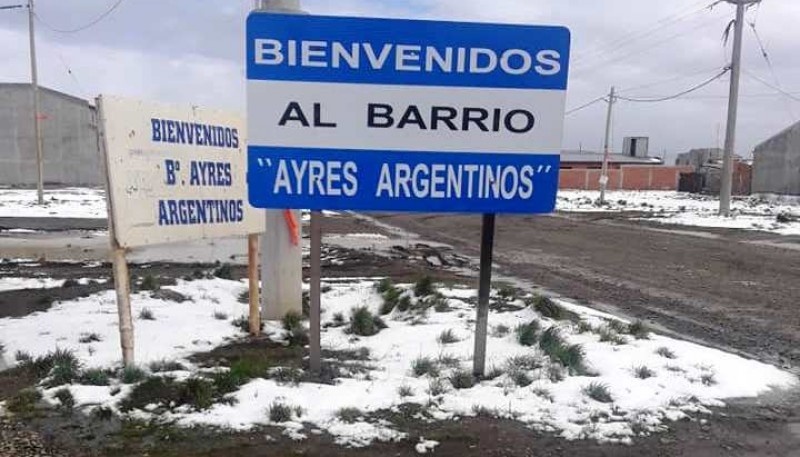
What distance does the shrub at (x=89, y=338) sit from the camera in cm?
608

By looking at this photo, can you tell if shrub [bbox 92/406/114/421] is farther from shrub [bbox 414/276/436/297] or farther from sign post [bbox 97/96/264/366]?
shrub [bbox 414/276/436/297]

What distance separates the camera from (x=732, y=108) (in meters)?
32.0

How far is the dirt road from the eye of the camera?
8.55m

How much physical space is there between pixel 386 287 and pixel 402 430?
4455mm

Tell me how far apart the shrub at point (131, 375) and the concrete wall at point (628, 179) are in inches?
2846

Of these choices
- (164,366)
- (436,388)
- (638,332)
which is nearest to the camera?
(436,388)

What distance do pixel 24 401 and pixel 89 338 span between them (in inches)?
61.3

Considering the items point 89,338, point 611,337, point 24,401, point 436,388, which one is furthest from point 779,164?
point 24,401

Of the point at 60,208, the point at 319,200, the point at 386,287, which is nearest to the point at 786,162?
the point at 60,208

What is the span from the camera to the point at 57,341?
6.04m

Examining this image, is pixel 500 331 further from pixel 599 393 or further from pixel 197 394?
pixel 197 394

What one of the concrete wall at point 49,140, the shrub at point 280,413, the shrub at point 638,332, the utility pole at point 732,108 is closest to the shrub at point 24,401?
the shrub at point 280,413

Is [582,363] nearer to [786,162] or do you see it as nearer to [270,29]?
[270,29]

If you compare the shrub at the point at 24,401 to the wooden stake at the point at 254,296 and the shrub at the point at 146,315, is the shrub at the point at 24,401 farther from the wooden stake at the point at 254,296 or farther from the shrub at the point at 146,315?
the wooden stake at the point at 254,296
